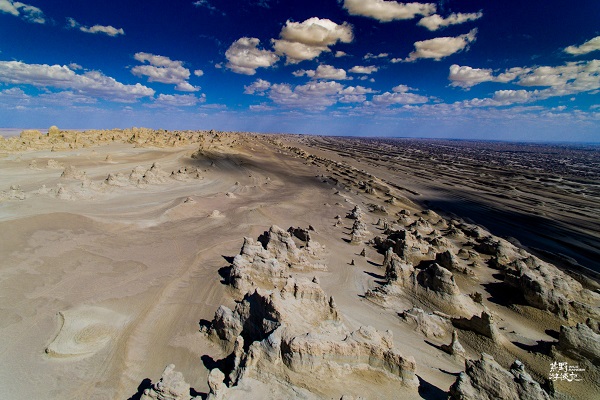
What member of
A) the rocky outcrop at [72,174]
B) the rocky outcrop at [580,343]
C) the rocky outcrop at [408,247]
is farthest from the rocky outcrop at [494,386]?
the rocky outcrop at [72,174]

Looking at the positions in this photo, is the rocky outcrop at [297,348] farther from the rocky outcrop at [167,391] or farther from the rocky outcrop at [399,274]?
the rocky outcrop at [399,274]

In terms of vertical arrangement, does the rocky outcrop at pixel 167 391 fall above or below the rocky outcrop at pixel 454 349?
above

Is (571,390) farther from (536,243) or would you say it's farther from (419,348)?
(536,243)

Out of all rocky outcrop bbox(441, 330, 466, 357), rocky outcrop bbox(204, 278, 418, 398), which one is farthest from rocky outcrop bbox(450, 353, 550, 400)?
rocky outcrop bbox(441, 330, 466, 357)

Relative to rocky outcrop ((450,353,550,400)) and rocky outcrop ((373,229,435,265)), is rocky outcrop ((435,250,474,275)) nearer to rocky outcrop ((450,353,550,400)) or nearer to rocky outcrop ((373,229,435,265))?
rocky outcrop ((373,229,435,265))

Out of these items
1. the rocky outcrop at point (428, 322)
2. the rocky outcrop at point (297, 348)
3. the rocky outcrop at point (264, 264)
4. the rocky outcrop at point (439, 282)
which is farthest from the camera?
the rocky outcrop at point (439, 282)

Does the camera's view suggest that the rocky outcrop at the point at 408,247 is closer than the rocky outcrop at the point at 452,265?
No

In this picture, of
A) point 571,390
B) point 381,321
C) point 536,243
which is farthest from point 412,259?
point 536,243
